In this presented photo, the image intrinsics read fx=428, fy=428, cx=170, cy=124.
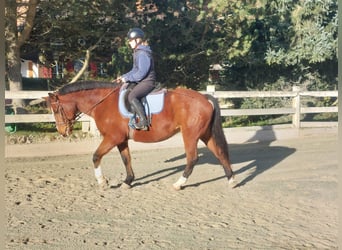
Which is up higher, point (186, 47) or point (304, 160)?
point (186, 47)

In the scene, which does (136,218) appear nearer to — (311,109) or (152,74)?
(152,74)

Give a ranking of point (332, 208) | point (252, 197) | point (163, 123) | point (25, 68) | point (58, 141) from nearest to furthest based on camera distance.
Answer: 1. point (332, 208)
2. point (252, 197)
3. point (163, 123)
4. point (58, 141)
5. point (25, 68)

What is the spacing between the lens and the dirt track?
445cm

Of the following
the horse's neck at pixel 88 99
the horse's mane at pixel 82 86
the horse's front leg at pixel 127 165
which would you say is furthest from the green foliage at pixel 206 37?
the horse's front leg at pixel 127 165

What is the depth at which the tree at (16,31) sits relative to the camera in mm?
10172

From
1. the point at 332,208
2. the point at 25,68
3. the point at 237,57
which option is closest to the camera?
the point at 332,208

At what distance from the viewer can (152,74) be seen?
21.4 feet

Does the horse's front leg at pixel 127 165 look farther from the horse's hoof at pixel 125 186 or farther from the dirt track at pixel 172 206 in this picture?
the dirt track at pixel 172 206

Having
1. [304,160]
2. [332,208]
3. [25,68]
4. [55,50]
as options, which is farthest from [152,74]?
[25,68]

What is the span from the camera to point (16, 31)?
36.5 feet

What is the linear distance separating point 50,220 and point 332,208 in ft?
11.8

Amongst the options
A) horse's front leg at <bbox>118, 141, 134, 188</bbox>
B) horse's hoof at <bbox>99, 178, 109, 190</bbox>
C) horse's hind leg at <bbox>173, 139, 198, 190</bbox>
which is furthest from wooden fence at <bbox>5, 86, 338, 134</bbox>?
horse's hind leg at <bbox>173, 139, 198, 190</bbox>

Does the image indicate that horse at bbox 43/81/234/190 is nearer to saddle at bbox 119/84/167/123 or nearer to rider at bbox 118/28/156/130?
saddle at bbox 119/84/167/123

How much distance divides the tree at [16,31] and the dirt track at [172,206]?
3.59 metres
